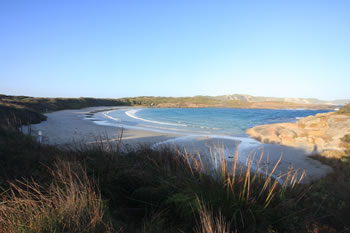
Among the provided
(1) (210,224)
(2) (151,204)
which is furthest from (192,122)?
(1) (210,224)

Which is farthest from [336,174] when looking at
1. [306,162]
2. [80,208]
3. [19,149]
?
[19,149]

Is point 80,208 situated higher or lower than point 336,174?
higher

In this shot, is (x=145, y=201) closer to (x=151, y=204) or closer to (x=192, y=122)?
(x=151, y=204)

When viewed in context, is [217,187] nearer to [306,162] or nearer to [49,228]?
[49,228]

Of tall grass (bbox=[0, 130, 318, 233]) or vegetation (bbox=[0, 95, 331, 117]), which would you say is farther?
vegetation (bbox=[0, 95, 331, 117])

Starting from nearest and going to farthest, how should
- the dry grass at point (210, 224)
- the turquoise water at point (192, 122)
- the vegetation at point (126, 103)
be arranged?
the dry grass at point (210, 224), the turquoise water at point (192, 122), the vegetation at point (126, 103)

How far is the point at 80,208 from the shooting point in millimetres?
2068

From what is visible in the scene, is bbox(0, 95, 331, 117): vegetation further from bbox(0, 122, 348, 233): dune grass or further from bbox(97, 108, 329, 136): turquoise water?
bbox(0, 122, 348, 233): dune grass

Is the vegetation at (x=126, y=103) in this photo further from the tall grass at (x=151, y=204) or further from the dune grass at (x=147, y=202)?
the tall grass at (x=151, y=204)

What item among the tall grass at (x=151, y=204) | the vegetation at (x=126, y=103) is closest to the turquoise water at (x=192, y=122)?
the tall grass at (x=151, y=204)

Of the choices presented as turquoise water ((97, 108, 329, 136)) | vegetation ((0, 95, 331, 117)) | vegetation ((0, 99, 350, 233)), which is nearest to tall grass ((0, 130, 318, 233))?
vegetation ((0, 99, 350, 233))

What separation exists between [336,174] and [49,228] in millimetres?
9315

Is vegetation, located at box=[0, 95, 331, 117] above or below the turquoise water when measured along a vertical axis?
above

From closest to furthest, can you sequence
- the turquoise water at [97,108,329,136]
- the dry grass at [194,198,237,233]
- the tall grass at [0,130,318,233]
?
1. the dry grass at [194,198,237,233]
2. the tall grass at [0,130,318,233]
3. the turquoise water at [97,108,329,136]
